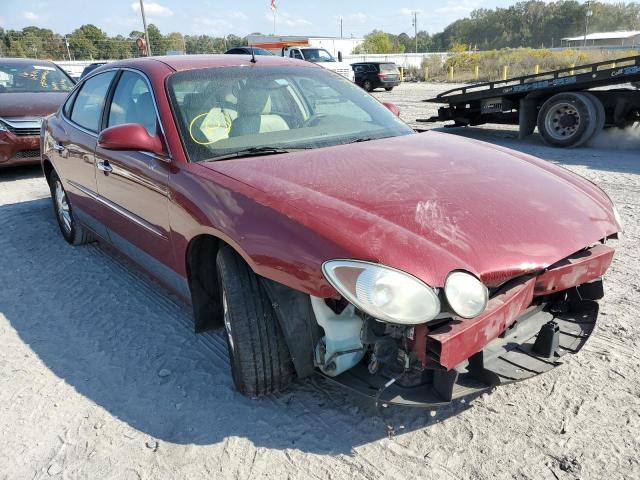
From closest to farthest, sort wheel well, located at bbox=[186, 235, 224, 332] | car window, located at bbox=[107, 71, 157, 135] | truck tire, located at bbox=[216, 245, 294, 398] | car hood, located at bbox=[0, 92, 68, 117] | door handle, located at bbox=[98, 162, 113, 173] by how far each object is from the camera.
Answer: truck tire, located at bbox=[216, 245, 294, 398] < wheel well, located at bbox=[186, 235, 224, 332] < car window, located at bbox=[107, 71, 157, 135] < door handle, located at bbox=[98, 162, 113, 173] < car hood, located at bbox=[0, 92, 68, 117]

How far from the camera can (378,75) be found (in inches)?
916

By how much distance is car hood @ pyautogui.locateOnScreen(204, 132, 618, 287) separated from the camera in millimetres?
1996

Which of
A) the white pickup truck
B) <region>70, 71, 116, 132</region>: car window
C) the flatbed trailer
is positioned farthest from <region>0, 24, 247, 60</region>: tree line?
<region>70, 71, 116, 132</region>: car window

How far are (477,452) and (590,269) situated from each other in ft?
3.17

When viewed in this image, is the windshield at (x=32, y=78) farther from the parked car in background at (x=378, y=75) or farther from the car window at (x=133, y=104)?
the parked car in background at (x=378, y=75)

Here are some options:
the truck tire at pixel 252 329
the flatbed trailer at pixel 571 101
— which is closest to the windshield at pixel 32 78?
the flatbed trailer at pixel 571 101

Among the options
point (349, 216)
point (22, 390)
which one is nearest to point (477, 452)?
point (349, 216)

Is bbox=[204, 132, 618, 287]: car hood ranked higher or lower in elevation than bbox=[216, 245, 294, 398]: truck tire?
higher

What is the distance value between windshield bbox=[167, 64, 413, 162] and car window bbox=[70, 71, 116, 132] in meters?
1.02

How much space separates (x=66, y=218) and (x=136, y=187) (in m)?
2.20

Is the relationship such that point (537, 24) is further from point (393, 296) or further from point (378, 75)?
point (393, 296)

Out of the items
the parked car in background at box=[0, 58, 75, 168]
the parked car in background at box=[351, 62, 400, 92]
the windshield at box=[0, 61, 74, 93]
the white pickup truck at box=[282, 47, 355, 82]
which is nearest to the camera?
the parked car in background at box=[0, 58, 75, 168]

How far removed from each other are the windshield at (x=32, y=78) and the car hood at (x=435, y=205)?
25.5ft

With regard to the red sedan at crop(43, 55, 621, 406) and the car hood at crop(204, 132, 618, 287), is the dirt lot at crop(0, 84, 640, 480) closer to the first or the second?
the red sedan at crop(43, 55, 621, 406)
